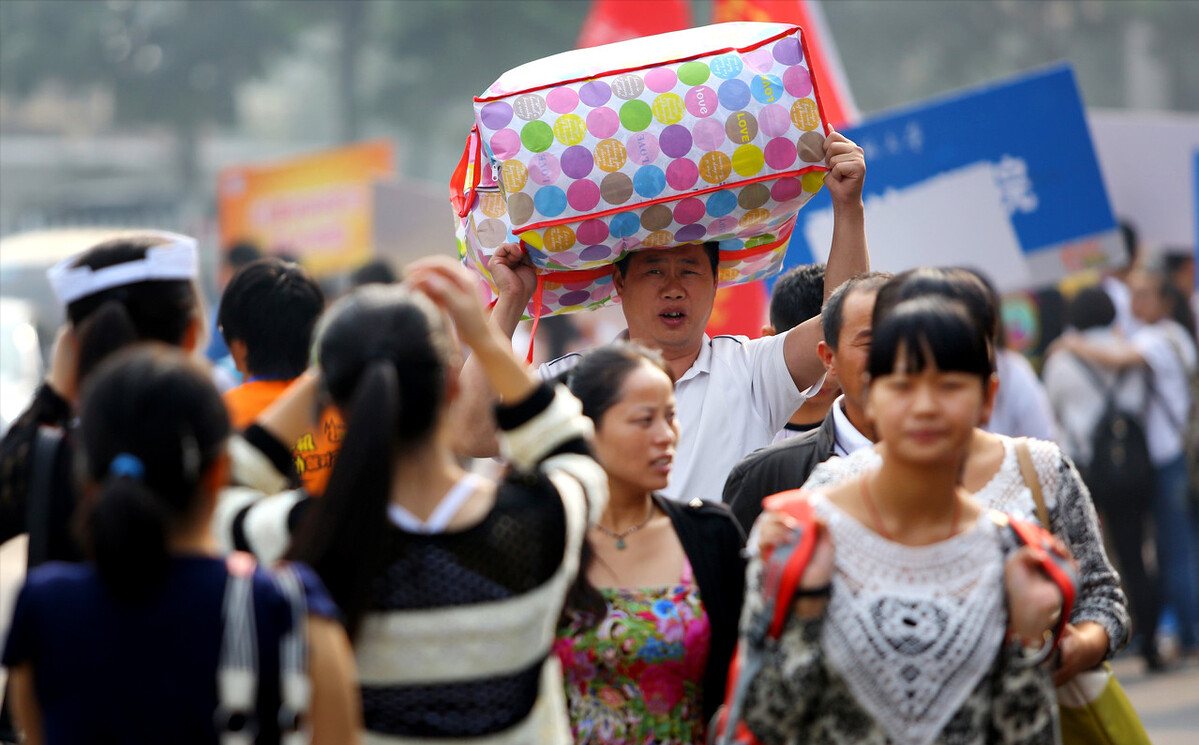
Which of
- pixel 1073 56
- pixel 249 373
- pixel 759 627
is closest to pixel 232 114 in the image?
pixel 1073 56

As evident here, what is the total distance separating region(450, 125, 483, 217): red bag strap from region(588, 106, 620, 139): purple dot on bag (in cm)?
35

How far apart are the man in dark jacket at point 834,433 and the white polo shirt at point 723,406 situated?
0.89 ft

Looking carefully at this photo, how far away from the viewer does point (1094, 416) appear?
26.5 ft

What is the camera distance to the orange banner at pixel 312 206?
1426cm

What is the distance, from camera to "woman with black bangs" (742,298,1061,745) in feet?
7.50

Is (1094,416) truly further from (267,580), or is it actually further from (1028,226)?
(267,580)

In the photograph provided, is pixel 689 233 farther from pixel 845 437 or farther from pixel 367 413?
pixel 367 413

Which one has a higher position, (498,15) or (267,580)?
(498,15)

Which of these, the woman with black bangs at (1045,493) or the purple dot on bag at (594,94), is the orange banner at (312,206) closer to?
the purple dot on bag at (594,94)

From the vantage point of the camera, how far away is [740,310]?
21.0 feet

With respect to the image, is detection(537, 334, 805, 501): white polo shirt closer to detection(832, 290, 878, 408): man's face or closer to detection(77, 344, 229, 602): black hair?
detection(832, 290, 878, 408): man's face

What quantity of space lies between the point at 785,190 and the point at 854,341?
0.62 meters

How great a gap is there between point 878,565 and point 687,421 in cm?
153

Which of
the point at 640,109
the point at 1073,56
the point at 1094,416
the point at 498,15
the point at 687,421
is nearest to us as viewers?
the point at 640,109
